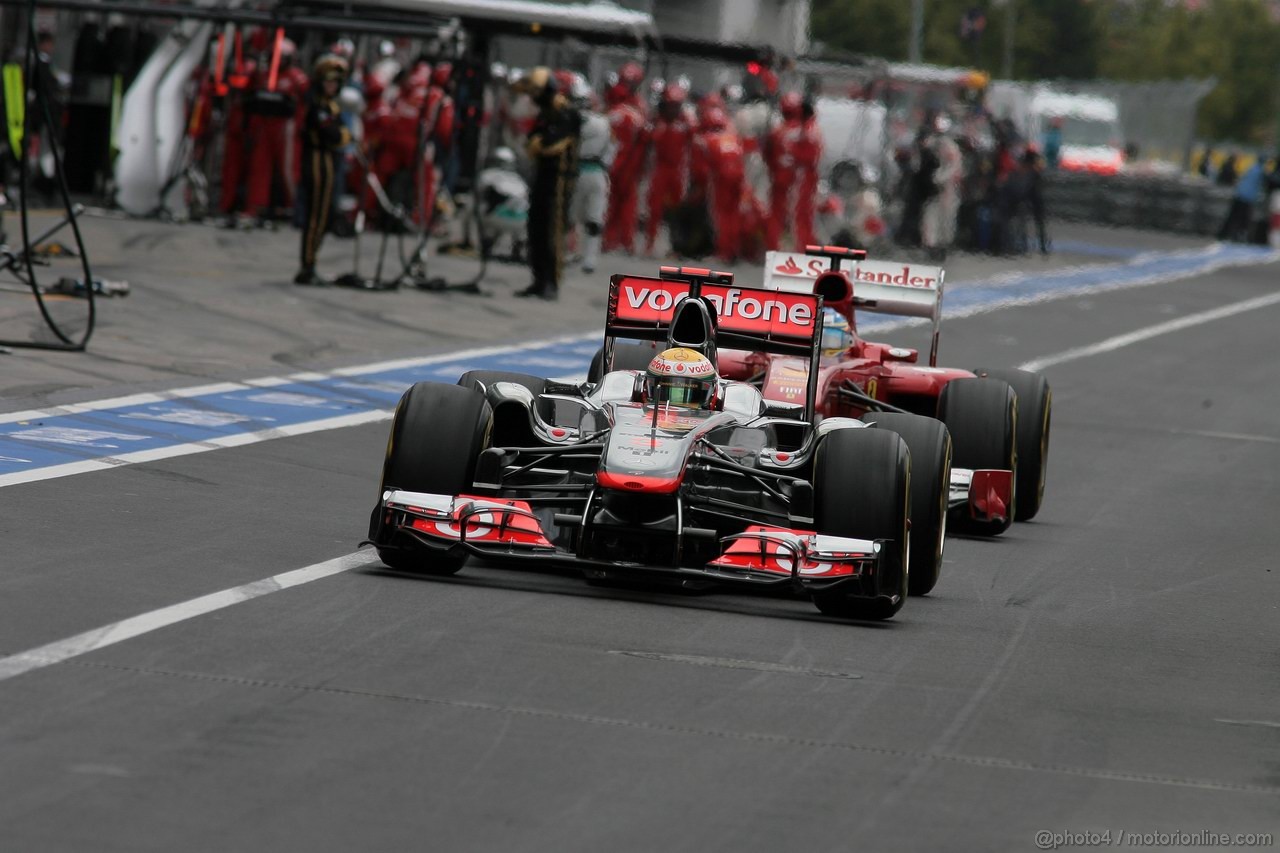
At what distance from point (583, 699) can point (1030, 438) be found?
5.79 meters

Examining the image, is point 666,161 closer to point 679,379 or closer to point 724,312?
point 724,312

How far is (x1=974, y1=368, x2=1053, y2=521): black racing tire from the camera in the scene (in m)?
12.4

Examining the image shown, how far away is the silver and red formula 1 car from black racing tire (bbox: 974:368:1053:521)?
2557 mm

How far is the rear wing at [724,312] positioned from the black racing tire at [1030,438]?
2.16 metres

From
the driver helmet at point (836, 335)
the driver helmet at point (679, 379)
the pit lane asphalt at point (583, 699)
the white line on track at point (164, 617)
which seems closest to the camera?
the pit lane asphalt at point (583, 699)

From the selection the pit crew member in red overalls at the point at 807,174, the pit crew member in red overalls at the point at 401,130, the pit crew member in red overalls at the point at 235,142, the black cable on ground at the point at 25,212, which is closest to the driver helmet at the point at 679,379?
the black cable on ground at the point at 25,212

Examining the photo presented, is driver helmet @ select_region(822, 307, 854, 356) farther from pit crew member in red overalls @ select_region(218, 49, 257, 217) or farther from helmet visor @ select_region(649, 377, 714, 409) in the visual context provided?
pit crew member in red overalls @ select_region(218, 49, 257, 217)

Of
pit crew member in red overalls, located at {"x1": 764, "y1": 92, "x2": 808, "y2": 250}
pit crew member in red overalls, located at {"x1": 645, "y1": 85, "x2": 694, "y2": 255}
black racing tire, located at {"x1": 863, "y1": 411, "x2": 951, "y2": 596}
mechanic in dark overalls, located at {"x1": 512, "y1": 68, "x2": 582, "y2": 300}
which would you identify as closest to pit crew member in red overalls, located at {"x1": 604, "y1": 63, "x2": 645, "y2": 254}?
pit crew member in red overalls, located at {"x1": 645, "y1": 85, "x2": 694, "y2": 255}

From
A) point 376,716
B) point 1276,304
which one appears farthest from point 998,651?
point 1276,304

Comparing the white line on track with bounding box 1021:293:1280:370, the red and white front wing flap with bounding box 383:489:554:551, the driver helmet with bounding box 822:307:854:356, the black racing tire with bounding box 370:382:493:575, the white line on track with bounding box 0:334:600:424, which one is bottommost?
the white line on track with bounding box 1021:293:1280:370

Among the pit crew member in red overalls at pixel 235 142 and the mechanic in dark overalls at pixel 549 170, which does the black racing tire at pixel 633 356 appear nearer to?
the mechanic in dark overalls at pixel 549 170

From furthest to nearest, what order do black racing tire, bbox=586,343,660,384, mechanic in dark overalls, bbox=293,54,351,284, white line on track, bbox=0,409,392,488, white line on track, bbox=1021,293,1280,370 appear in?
white line on track, bbox=1021,293,1280,370 → mechanic in dark overalls, bbox=293,54,351,284 → black racing tire, bbox=586,343,660,384 → white line on track, bbox=0,409,392,488

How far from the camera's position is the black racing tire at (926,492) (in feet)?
31.0

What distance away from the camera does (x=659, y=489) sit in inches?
349
